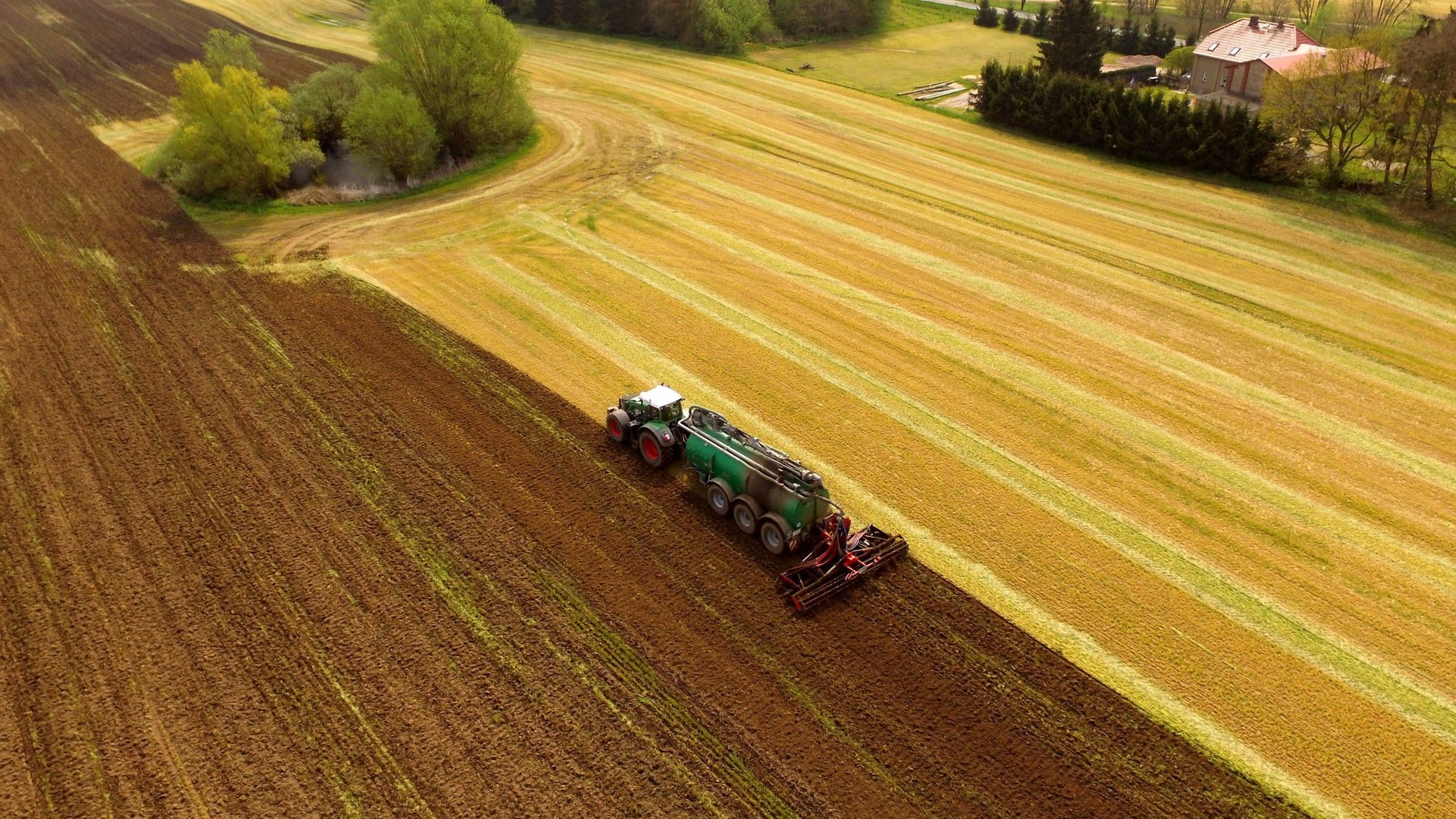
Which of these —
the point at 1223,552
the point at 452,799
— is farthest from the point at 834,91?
the point at 452,799

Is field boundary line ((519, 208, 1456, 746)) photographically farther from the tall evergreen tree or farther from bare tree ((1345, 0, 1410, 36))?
bare tree ((1345, 0, 1410, 36))

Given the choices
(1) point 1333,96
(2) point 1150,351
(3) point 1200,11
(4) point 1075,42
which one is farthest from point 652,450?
(3) point 1200,11

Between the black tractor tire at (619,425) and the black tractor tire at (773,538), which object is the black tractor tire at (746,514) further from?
the black tractor tire at (619,425)

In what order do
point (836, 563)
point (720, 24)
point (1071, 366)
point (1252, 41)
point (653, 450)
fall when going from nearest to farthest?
point (836, 563)
point (653, 450)
point (1071, 366)
point (1252, 41)
point (720, 24)

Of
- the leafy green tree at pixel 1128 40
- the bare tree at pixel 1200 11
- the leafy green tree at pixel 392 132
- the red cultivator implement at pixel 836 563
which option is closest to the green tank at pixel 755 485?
the red cultivator implement at pixel 836 563

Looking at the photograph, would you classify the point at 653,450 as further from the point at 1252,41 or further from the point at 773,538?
the point at 1252,41
